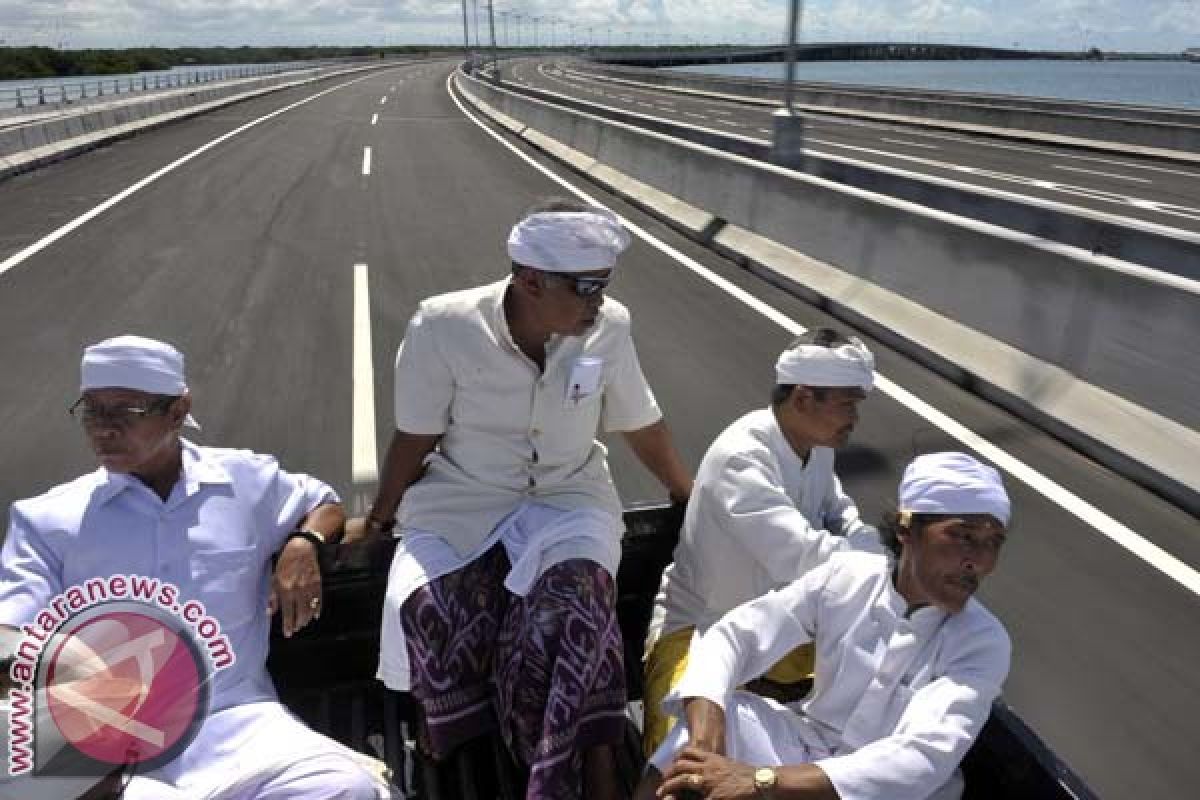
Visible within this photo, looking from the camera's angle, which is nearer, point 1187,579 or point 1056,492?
point 1187,579

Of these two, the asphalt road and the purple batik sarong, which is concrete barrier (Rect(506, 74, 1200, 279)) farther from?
the purple batik sarong

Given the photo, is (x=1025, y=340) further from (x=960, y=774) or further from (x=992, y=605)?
(x=960, y=774)

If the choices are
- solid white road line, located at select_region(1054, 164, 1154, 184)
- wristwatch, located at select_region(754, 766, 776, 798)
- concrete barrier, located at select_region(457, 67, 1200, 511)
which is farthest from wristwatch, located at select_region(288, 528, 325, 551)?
solid white road line, located at select_region(1054, 164, 1154, 184)

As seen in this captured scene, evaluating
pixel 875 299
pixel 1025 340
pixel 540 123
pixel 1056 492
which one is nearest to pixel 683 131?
pixel 540 123

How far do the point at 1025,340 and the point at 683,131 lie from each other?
15.2 m

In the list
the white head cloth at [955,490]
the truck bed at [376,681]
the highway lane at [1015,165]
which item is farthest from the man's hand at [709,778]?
the highway lane at [1015,165]

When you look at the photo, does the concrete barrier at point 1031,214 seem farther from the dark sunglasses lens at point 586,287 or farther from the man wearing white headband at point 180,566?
the man wearing white headband at point 180,566

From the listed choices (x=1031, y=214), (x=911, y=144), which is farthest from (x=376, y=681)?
(x=911, y=144)

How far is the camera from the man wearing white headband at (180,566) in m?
2.63

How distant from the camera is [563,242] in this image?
3045 millimetres

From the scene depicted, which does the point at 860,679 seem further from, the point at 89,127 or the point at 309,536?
the point at 89,127

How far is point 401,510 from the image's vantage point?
3453mm

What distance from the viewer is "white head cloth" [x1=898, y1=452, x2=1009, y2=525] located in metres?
2.52

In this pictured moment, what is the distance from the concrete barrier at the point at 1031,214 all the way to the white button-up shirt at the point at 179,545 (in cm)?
1026
